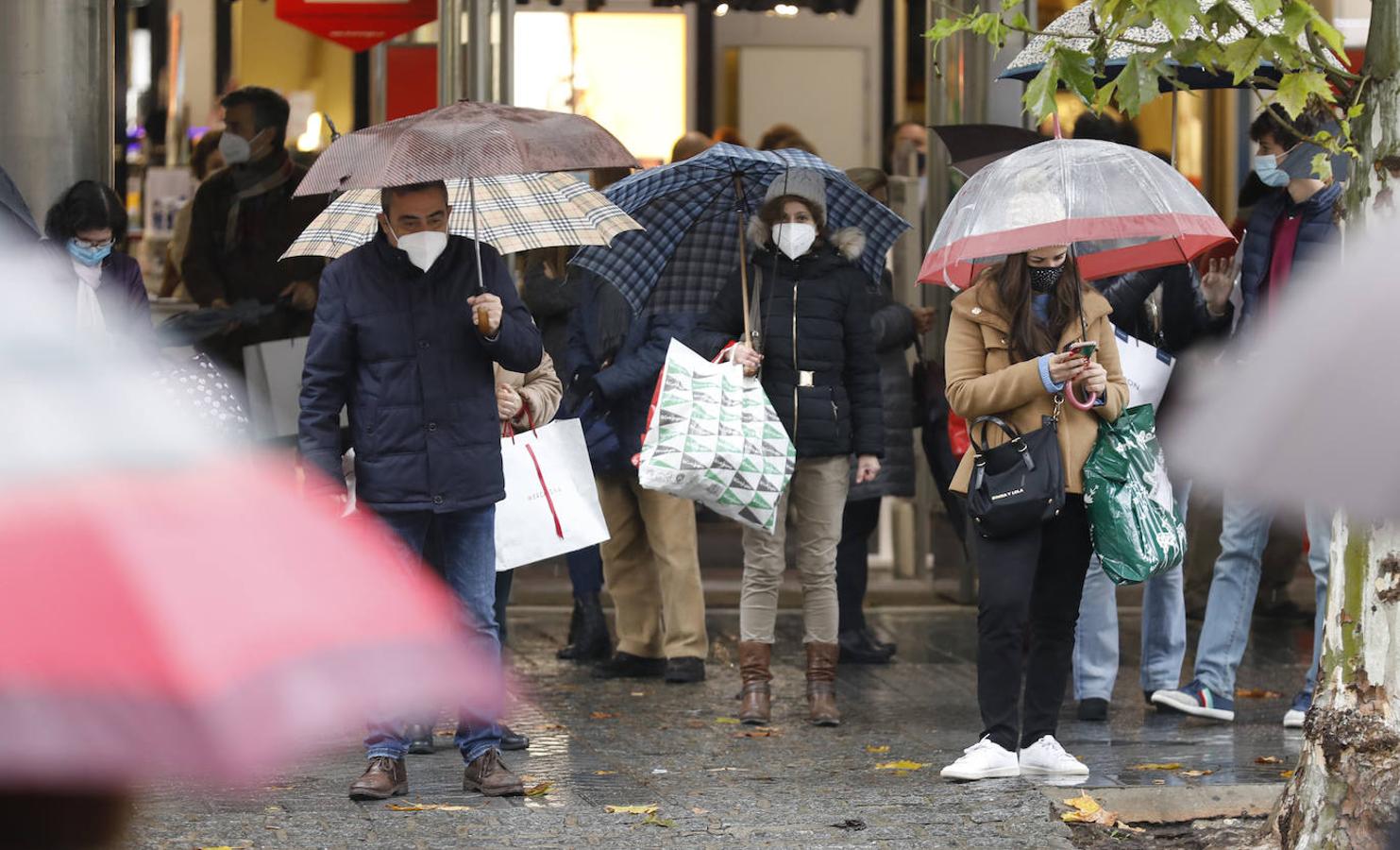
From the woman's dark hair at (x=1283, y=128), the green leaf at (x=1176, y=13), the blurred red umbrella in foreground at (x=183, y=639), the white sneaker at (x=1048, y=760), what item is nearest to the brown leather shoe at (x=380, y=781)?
the white sneaker at (x=1048, y=760)

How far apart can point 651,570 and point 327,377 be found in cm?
279

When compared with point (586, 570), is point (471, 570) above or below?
above

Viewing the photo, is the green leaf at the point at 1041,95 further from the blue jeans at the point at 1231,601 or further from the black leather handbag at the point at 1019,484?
the blue jeans at the point at 1231,601

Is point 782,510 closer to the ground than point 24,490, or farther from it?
closer to the ground

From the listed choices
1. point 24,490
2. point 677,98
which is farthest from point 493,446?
point 677,98

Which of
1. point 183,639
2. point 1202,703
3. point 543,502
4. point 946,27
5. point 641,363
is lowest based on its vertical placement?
point 1202,703

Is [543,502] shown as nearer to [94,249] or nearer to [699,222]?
[699,222]

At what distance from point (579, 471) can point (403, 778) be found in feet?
4.57

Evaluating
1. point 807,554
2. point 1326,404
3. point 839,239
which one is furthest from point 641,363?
point 1326,404

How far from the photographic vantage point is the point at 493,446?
660 centimetres

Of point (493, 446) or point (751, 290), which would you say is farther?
point (751, 290)

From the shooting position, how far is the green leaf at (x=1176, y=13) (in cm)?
511

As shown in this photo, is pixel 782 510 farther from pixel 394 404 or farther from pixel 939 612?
pixel 939 612

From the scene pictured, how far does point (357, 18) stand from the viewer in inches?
448
